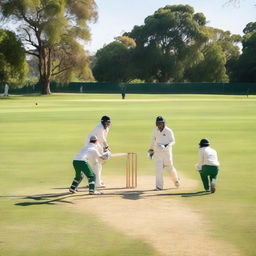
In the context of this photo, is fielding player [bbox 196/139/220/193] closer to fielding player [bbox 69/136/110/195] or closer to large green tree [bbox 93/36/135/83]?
fielding player [bbox 69/136/110/195]

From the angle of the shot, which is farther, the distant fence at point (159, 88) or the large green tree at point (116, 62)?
the large green tree at point (116, 62)

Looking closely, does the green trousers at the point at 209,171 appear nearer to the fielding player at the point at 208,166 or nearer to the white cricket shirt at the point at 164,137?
the fielding player at the point at 208,166

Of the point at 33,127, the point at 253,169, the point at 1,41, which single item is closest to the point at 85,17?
the point at 1,41

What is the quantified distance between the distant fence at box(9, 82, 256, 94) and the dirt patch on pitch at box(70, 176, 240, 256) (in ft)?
309

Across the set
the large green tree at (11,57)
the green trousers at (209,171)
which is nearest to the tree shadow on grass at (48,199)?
the green trousers at (209,171)

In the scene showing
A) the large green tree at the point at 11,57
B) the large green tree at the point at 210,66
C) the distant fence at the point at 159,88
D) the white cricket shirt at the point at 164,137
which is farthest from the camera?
the large green tree at the point at 210,66

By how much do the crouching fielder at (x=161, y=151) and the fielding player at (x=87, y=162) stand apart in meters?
1.10

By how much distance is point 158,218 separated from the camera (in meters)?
9.51

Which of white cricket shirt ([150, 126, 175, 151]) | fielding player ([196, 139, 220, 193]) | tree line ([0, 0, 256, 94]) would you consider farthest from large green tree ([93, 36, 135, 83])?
fielding player ([196, 139, 220, 193])

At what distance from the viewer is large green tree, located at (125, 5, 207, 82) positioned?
10900 cm

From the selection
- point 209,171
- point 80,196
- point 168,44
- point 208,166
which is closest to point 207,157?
point 208,166

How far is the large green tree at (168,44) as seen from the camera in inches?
4291

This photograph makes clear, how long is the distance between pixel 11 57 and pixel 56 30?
739 centimetres

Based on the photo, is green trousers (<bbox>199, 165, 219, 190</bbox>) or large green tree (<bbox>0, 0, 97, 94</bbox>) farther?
large green tree (<bbox>0, 0, 97, 94</bbox>)
